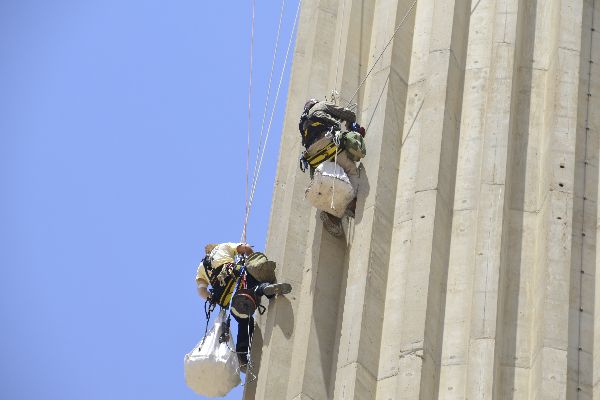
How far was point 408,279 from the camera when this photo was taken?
1117 inches

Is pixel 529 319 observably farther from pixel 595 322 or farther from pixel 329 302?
pixel 329 302

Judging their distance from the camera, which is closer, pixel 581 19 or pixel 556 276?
pixel 556 276

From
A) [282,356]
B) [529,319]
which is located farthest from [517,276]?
[282,356]

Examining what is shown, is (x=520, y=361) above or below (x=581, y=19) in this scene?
below

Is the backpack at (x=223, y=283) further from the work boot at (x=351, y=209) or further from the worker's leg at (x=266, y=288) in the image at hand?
the work boot at (x=351, y=209)

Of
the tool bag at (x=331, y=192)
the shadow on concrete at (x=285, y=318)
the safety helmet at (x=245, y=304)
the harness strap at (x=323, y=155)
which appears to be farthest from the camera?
the safety helmet at (x=245, y=304)

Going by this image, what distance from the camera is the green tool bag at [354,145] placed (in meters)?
29.8

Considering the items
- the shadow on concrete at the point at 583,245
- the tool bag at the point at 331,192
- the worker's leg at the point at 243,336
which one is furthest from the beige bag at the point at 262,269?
the shadow on concrete at the point at 583,245

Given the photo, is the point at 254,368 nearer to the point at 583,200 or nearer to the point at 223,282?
the point at 223,282

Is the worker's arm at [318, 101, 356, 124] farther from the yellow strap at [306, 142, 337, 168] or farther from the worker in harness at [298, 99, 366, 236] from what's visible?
the yellow strap at [306, 142, 337, 168]

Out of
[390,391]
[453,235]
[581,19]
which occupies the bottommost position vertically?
[390,391]

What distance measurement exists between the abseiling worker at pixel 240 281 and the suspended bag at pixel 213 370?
0.85 ft

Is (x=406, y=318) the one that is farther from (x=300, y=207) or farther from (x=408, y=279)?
(x=300, y=207)

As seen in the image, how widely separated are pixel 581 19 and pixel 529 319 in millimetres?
4234
